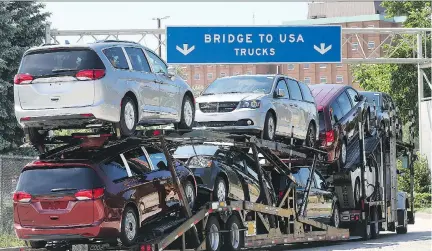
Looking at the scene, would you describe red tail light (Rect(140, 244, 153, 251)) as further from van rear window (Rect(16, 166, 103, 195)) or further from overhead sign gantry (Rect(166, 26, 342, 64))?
overhead sign gantry (Rect(166, 26, 342, 64))

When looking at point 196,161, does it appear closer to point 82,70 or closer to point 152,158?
point 152,158

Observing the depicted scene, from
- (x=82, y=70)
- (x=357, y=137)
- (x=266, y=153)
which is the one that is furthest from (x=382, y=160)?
(x=82, y=70)

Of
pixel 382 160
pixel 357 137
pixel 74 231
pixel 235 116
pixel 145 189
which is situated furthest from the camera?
pixel 382 160

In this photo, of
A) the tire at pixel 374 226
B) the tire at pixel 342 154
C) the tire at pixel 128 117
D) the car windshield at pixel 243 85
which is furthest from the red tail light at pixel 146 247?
the tire at pixel 374 226

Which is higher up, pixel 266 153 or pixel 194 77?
pixel 194 77

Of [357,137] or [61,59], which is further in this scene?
[357,137]

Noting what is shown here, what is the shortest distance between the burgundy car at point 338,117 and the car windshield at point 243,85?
10.1ft

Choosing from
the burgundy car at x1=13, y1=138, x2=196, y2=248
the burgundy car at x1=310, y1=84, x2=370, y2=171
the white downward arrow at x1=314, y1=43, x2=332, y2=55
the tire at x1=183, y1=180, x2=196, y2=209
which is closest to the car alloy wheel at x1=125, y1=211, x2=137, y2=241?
the burgundy car at x1=13, y1=138, x2=196, y2=248

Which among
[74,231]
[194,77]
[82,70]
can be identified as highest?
[194,77]

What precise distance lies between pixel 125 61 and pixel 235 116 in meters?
4.25

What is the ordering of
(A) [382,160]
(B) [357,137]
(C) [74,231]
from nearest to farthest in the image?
(C) [74,231]
(B) [357,137]
(A) [382,160]

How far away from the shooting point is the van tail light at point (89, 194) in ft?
42.8

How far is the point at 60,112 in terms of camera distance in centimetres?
1360

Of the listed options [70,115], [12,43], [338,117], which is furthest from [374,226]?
[12,43]
